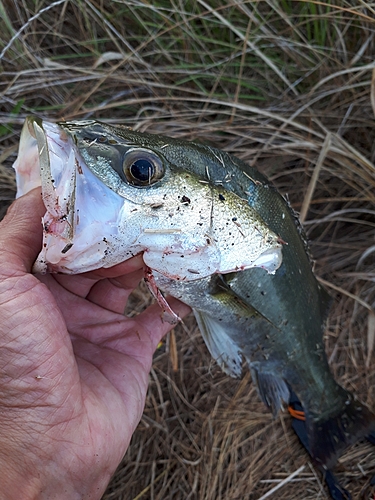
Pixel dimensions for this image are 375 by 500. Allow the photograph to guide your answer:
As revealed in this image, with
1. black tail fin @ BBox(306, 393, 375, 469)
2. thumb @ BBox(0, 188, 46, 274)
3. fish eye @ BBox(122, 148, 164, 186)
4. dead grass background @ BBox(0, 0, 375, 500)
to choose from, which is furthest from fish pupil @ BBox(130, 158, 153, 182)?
black tail fin @ BBox(306, 393, 375, 469)

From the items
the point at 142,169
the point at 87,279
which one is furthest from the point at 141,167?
the point at 87,279

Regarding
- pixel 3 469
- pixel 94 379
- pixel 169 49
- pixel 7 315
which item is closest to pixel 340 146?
pixel 169 49

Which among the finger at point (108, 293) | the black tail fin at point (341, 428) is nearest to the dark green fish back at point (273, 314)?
the black tail fin at point (341, 428)

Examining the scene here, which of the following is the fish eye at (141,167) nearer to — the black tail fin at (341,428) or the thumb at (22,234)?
the thumb at (22,234)

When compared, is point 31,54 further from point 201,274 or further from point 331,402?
point 331,402

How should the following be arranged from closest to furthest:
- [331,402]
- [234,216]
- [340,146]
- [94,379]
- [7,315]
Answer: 1. [7,315]
2. [234,216]
3. [94,379]
4. [331,402]
5. [340,146]

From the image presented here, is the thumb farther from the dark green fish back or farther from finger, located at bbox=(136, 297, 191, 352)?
finger, located at bbox=(136, 297, 191, 352)

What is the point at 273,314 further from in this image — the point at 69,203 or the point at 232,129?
the point at 232,129
